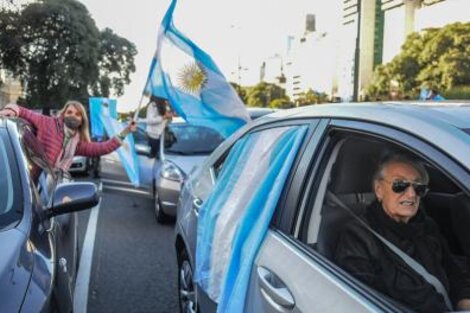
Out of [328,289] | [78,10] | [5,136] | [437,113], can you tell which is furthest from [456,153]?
[78,10]

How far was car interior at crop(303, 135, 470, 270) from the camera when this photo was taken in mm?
2473

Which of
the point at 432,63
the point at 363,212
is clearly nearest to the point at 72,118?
the point at 363,212

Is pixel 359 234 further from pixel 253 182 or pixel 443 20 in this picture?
pixel 443 20

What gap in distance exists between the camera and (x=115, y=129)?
8.82 m

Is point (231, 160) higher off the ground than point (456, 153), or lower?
lower

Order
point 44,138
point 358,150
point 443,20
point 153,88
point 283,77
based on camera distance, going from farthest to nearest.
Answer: point 283,77 < point 443,20 < point 153,88 < point 44,138 < point 358,150

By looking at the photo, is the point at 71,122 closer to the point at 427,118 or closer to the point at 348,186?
the point at 348,186

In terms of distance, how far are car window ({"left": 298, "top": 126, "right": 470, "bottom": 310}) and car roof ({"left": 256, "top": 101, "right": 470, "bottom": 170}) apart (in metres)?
0.08

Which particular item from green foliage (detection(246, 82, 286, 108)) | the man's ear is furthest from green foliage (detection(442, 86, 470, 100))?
green foliage (detection(246, 82, 286, 108))

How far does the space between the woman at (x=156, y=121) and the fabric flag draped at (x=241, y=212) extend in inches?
229

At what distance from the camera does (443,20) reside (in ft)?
260

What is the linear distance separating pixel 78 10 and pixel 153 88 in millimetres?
38016

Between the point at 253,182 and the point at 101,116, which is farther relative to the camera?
the point at 101,116

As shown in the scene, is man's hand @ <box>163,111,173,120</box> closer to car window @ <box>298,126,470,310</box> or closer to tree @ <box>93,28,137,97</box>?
car window @ <box>298,126,470,310</box>
